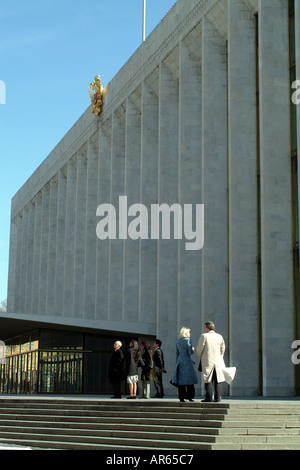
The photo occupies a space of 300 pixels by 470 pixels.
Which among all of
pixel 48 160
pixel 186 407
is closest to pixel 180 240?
pixel 186 407

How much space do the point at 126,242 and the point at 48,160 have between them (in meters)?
19.2

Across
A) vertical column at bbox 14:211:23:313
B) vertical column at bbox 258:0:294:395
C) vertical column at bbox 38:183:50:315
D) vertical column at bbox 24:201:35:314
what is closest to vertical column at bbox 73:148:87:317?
vertical column at bbox 38:183:50:315

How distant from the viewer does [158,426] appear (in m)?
14.9

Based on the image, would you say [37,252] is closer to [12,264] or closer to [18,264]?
[18,264]

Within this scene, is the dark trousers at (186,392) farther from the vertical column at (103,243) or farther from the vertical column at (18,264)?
the vertical column at (18,264)

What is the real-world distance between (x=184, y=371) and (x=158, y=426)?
5.78ft

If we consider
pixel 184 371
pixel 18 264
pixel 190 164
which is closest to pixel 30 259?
pixel 18 264

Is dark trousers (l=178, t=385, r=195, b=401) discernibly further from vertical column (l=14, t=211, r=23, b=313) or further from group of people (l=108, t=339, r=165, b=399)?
vertical column (l=14, t=211, r=23, b=313)

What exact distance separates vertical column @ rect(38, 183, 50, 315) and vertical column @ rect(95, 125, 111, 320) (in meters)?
11.1

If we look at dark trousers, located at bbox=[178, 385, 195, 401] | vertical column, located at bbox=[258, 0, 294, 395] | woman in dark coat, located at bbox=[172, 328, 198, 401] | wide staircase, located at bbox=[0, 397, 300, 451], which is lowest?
wide staircase, located at bbox=[0, 397, 300, 451]

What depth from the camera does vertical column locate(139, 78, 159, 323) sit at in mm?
35438

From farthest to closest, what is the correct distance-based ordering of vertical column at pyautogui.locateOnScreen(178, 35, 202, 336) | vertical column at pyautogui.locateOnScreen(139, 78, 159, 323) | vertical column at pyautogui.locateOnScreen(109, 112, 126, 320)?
vertical column at pyautogui.locateOnScreen(109, 112, 126, 320) < vertical column at pyautogui.locateOnScreen(139, 78, 159, 323) < vertical column at pyautogui.locateOnScreen(178, 35, 202, 336)

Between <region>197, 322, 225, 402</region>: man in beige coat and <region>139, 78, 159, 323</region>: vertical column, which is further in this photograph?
<region>139, 78, 159, 323</region>: vertical column
